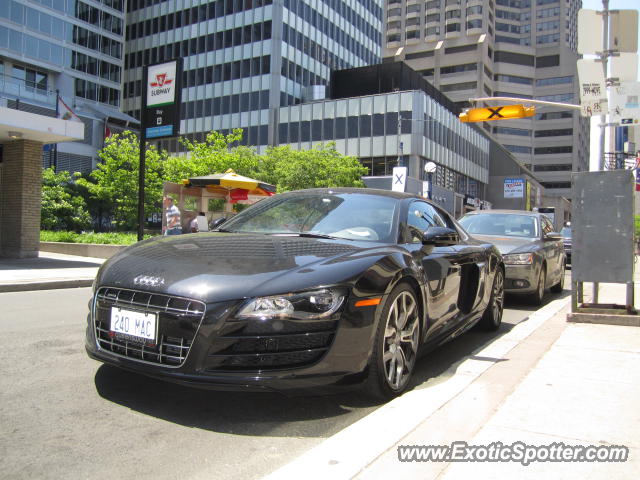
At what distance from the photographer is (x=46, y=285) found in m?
9.80

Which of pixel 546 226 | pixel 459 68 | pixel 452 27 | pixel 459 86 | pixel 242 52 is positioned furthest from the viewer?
pixel 452 27

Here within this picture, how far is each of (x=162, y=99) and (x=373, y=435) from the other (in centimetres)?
1283

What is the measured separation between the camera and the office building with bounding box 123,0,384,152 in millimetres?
52594

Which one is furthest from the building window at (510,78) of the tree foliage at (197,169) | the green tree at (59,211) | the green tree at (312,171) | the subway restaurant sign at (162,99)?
the subway restaurant sign at (162,99)

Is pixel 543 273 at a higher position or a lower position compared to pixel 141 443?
higher

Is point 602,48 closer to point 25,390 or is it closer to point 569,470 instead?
point 569,470

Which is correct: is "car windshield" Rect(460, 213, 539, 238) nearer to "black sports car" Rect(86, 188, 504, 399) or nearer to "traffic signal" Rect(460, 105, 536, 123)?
"black sports car" Rect(86, 188, 504, 399)

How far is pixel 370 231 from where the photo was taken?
4.12 metres

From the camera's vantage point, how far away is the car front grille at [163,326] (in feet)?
9.48

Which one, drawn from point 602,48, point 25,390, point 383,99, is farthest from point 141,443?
point 383,99

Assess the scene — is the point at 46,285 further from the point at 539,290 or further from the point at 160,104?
the point at 539,290

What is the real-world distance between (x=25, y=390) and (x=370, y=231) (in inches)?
103

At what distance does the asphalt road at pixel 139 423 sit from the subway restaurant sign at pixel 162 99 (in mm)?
10292

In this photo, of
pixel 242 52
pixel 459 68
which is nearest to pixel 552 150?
pixel 459 68
